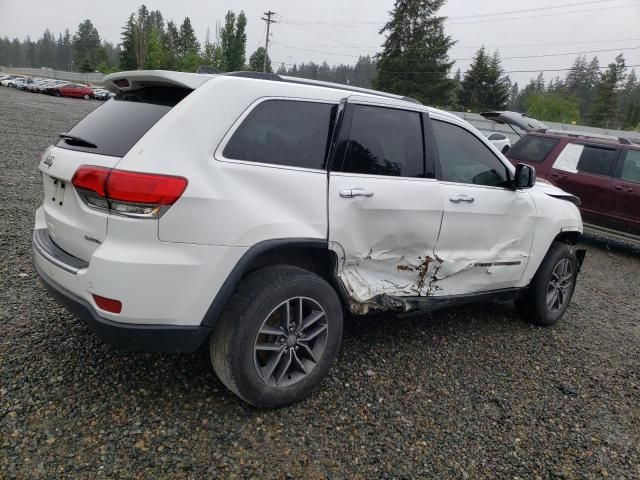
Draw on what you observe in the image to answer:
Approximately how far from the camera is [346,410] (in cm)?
290

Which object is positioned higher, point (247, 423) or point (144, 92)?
point (144, 92)

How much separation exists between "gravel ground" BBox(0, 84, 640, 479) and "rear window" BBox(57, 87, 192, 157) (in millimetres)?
1336

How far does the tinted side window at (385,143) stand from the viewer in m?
3.06

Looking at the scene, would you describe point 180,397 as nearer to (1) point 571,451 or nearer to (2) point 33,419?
(2) point 33,419

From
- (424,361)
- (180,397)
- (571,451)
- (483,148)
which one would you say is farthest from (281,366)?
(483,148)

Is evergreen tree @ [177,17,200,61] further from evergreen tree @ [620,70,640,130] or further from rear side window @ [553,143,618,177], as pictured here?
rear side window @ [553,143,618,177]

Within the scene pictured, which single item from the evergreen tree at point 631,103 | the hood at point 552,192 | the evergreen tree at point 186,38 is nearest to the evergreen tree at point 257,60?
the evergreen tree at point 186,38

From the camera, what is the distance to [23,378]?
9.12ft

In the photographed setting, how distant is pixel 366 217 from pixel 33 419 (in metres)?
2.08

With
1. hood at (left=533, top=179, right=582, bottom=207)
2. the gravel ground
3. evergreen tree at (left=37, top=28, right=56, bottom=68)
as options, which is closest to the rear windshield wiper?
the gravel ground

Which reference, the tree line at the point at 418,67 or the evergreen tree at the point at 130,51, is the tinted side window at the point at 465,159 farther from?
the evergreen tree at the point at 130,51

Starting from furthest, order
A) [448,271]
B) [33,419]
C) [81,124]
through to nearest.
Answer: [448,271]
[81,124]
[33,419]

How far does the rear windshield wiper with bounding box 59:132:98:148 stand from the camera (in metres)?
2.65

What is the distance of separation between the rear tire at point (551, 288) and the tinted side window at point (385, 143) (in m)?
1.81
